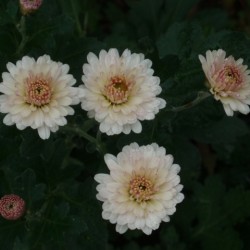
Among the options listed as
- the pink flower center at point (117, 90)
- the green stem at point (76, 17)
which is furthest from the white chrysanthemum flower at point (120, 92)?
the green stem at point (76, 17)

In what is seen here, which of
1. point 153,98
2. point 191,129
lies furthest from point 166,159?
point 191,129

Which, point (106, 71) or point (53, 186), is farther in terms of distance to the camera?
point (53, 186)

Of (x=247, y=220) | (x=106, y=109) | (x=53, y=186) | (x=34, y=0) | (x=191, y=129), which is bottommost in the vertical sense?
(x=247, y=220)

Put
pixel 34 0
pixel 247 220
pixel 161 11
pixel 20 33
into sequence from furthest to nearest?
pixel 161 11 < pixel 247 220 < pixel 20 33 < pixel 34 0

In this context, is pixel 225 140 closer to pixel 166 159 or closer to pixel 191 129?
pixel 191 129

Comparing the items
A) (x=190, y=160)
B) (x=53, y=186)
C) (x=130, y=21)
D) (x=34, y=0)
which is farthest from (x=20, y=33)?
(x=130, y=21)

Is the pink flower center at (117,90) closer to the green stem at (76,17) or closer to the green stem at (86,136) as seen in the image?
the green stem at (86,136)

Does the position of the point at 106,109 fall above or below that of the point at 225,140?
above

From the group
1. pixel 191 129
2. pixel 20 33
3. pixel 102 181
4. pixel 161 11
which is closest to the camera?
pixel 102 181
